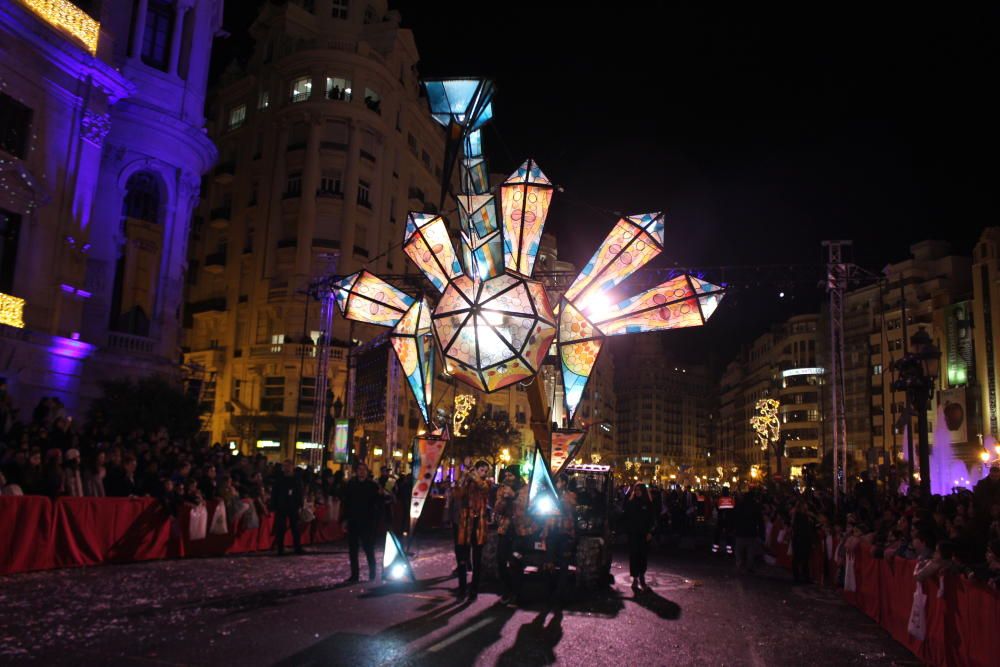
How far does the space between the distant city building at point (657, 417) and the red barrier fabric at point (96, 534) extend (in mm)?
157064

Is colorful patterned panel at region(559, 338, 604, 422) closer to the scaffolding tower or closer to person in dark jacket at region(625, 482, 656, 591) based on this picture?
person in dark jacket at region(625, 482, 656, 591)

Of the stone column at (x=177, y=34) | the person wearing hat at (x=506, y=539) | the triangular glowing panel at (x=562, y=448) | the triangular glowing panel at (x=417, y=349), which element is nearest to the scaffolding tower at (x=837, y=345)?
the triangular glowing panel at (x=562, y=448)

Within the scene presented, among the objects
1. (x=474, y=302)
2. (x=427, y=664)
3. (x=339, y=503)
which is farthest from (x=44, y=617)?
(x=339, y=503)

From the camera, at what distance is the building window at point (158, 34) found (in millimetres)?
26656

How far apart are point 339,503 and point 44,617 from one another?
13206mm

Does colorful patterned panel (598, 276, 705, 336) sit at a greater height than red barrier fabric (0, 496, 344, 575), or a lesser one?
greater

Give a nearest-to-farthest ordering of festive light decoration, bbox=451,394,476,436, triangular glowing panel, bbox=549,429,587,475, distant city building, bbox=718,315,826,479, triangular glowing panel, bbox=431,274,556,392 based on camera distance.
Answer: triangular glowing panel, bbox=431,274,556,392 → triangular glowing panel, bbox=549,429,587,475 → festive light decoration, bbox=451,394,476,436 → distant city building, bbox=718,315,826,479

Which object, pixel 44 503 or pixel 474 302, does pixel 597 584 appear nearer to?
pixel 474 302

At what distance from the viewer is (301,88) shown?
47156 millimetres

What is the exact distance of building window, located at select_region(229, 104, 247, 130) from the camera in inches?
1986

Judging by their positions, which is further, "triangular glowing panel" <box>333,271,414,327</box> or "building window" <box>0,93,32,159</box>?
"building window" <box>0,93,32,159</box>

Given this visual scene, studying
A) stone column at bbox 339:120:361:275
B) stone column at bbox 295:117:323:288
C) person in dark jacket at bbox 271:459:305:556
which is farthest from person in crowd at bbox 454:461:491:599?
stone column at bbox 295:117:323:288

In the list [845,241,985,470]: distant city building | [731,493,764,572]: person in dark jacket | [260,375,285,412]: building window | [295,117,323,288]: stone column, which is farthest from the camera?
[845,241,985,470]: distant city building

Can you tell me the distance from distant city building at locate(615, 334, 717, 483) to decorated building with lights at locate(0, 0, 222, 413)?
149110 mm
